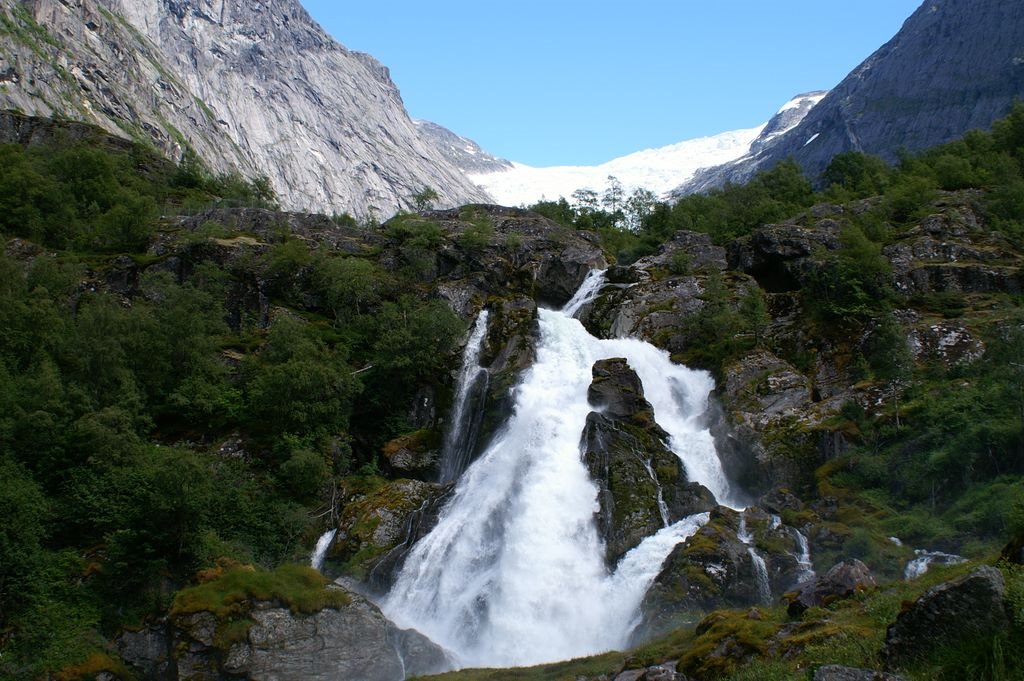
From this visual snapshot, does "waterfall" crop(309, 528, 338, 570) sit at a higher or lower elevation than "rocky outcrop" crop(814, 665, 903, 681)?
lower

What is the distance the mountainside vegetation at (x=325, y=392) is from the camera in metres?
26.0

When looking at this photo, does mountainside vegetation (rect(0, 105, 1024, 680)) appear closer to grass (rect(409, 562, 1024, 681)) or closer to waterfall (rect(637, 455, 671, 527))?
grass (rect(409, 562, 1024, 681))

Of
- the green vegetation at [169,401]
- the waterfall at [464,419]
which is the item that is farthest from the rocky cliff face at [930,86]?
the green vegetation at [169,401]

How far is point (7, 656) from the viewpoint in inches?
995

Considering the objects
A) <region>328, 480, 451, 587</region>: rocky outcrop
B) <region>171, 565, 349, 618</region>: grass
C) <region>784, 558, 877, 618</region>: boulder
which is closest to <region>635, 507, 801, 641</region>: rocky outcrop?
<region>784, 558, 877, 618</region>: boulder

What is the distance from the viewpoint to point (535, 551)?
31.7 metres

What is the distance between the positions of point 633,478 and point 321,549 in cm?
1368

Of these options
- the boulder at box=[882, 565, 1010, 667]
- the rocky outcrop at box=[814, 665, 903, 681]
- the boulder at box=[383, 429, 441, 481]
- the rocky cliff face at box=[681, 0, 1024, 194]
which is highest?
the rocky cliff face at box=[681, 0, 1024, 194]

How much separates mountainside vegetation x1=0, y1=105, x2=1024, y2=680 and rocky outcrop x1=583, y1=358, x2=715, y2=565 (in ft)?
17.2

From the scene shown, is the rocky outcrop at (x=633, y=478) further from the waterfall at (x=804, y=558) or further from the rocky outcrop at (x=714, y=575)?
the waterfall at (x=804, y=558)

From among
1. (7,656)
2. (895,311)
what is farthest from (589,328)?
(7,656)

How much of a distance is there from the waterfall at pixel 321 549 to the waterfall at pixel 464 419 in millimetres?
6837

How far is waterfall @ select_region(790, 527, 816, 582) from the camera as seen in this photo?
2691cm

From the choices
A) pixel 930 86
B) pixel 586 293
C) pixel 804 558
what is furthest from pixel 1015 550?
pixel 930 86
